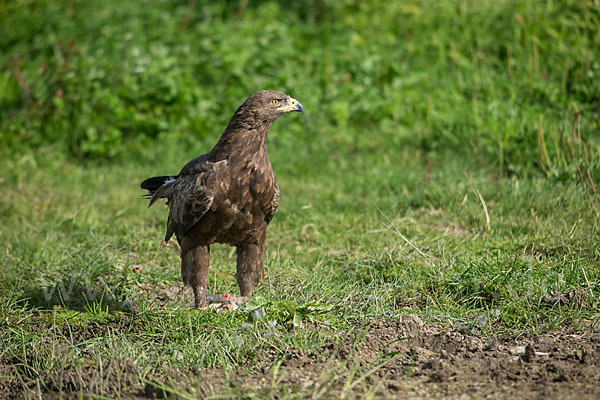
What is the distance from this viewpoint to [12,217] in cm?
654

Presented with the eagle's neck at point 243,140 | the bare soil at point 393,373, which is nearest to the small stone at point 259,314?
the bare soil at point 393,373

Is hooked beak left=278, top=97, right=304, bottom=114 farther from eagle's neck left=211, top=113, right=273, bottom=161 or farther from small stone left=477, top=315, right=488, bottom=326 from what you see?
small stone left=477, top=315, right=488, bottom=326

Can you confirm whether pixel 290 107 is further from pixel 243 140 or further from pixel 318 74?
pixel 318 74

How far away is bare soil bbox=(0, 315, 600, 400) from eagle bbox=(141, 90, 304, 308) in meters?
1.02

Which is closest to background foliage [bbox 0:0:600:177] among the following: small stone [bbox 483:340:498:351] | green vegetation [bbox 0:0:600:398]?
green vegetation [bbox 0:0:600:398]

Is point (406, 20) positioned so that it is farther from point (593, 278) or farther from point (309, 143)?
point (593, 278)

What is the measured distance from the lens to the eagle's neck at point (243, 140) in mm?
4359

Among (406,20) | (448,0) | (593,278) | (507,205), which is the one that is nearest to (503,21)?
(448,0)

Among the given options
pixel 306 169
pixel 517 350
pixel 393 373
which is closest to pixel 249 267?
pixel 393 373

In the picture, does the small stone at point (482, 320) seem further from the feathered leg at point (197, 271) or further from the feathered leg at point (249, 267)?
the feathered leg at point (197, 271)

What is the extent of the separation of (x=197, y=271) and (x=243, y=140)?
3.08 feet

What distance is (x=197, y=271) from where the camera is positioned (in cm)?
461

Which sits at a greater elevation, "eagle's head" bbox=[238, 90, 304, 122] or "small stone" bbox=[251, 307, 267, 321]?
"eagle's head" bbox=[238, 90, 304, 122]

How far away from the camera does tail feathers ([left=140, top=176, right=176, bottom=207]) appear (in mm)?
4971
